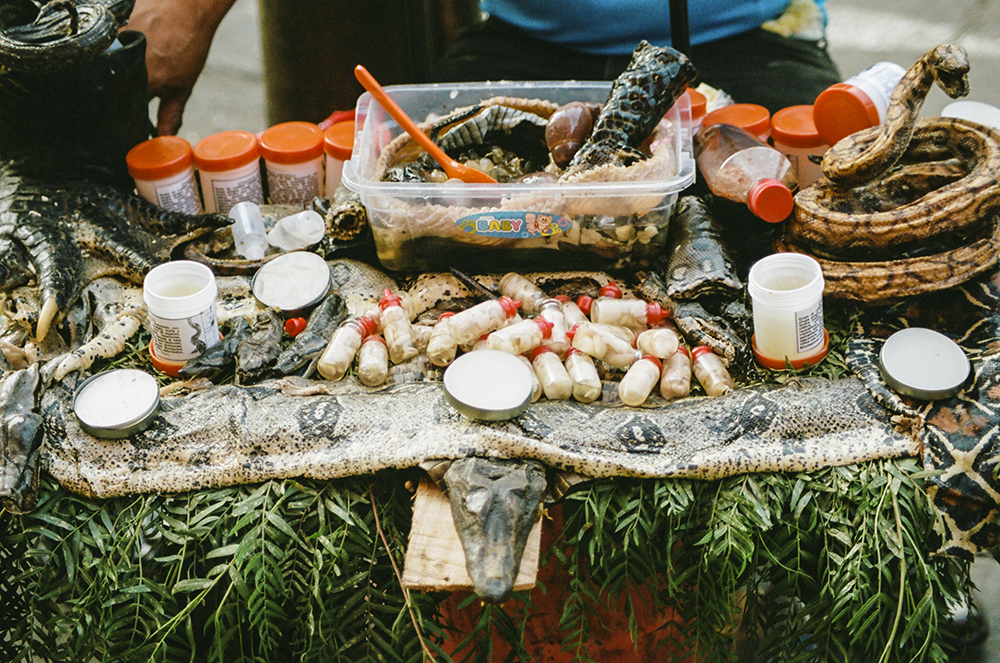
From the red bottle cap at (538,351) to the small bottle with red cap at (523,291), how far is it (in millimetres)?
148

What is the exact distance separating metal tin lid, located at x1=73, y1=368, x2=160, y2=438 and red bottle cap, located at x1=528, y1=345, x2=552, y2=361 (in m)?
0.71

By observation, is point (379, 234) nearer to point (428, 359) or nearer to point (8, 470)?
point (428, 359)

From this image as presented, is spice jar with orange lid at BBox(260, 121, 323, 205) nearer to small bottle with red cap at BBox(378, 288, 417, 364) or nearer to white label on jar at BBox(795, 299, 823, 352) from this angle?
small bottle with red cap at BBox(378, 288, 417, 364)

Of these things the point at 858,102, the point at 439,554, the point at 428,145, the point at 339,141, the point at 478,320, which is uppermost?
the point at 858,102

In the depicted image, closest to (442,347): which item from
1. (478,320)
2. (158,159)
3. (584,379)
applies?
(478,320)

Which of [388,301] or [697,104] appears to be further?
[697,104]

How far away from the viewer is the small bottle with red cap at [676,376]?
1.58 meters

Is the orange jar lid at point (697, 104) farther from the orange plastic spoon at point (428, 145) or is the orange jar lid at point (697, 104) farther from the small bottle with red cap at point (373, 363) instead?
the small bottle with red cap at point (373, 363)

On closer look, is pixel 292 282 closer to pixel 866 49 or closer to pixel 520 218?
pixel 520 218

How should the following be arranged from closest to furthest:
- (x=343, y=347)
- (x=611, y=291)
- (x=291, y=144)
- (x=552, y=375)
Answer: (x=552, y=375), (x=343, y=347), (x=611, y=291), (x=291, y=144)

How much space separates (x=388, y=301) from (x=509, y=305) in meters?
0.27

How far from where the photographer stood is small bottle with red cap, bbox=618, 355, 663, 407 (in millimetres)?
1557

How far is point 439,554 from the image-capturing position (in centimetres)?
130

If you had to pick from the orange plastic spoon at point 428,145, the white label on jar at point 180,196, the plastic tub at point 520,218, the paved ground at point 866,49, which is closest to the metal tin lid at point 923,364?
the plastic tub at point 520,218
